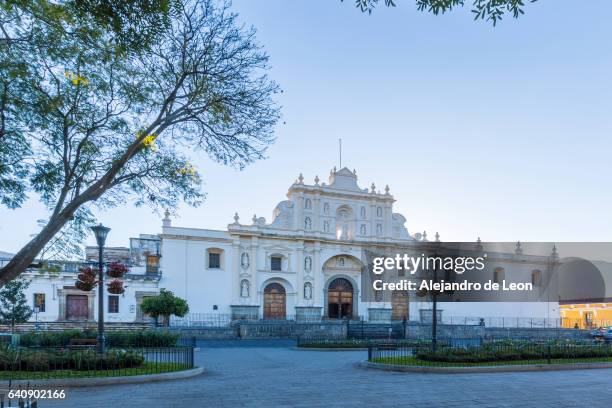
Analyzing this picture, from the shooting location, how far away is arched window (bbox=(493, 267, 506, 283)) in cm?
4341

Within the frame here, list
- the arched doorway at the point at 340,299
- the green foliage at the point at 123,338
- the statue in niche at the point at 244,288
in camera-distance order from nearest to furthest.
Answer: the green foliage at the point at 123,338 → the statue in niche at the point at 244,288 → the arched doorway at the point at 340,299

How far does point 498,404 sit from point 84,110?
422 inches

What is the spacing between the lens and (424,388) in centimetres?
988

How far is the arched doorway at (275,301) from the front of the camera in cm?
3572

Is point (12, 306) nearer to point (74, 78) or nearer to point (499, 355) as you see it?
point (74, 78)

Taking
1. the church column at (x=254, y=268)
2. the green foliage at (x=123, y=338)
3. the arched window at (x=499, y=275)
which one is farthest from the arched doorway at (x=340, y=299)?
the green foliage at (x=123, y=338)

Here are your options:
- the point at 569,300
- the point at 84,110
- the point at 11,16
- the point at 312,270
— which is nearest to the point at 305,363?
the point at 84,110

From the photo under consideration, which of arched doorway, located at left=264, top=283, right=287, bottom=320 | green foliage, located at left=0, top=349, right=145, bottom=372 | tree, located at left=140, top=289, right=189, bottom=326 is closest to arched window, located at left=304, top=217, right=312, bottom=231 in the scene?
arched doorway, located at left=264, top=283, right=287, bottom=320

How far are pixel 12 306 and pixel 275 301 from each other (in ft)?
57.7

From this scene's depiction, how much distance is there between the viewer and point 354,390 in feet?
31.6

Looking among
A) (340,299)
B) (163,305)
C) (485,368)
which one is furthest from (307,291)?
(485,368)

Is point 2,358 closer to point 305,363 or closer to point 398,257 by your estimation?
point 305,363

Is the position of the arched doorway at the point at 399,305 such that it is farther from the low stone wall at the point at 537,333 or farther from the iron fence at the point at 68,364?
the iron fence at the point at 68,364

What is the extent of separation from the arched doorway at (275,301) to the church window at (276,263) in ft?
4.13
